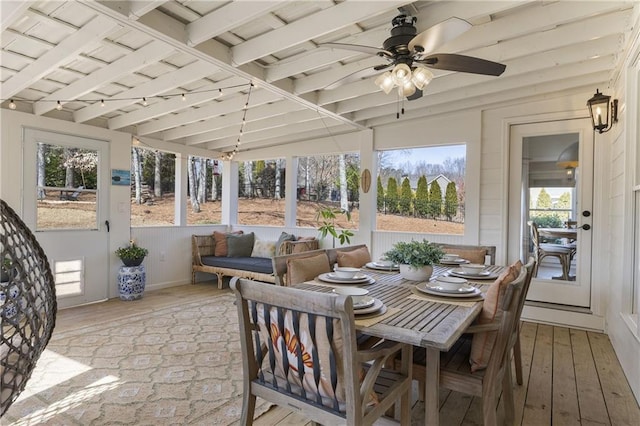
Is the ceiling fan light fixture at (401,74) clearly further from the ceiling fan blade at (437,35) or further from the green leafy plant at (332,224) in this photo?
the green leafy plant at (332,224)

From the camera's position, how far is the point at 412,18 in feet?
7.88

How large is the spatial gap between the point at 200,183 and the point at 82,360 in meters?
3.79

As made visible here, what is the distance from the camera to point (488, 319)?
67.6 inches

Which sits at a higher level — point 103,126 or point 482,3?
point 482,3

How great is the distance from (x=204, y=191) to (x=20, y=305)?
582 centimetres

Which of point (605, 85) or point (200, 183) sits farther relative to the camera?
point (200, 183)

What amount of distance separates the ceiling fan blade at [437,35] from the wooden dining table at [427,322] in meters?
1.43

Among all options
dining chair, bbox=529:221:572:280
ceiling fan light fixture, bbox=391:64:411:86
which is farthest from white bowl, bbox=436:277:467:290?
dining chair, bbox=529:221:572:280

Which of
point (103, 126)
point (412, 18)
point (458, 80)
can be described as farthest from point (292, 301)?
point (103, 126)

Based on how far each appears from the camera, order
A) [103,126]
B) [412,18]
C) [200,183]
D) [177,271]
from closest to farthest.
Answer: [412,18] → [103,126] → [177,271] → [200,183]

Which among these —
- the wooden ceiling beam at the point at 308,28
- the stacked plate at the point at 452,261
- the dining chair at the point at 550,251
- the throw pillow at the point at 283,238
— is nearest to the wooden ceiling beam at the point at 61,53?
the wooden ceiling beam at the point at 308,28

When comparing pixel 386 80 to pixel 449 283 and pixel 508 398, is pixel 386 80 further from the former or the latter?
pixel 508 398

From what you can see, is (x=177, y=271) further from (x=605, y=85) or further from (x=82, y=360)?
(x=605, y=85)

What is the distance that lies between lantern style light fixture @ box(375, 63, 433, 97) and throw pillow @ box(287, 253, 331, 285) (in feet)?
4.33
